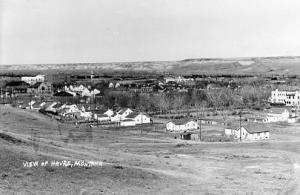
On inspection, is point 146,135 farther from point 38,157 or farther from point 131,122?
point 38,157

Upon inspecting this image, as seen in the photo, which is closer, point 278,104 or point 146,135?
point 146,135

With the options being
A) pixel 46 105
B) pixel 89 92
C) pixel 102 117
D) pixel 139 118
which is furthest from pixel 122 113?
pixel 89 92

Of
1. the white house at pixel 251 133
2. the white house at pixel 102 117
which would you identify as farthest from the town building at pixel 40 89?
the white house at pixel 251 133

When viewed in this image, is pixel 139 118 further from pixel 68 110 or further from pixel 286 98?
pixel 286 98

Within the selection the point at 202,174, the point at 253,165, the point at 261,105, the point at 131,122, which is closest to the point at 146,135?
the point at 131,122

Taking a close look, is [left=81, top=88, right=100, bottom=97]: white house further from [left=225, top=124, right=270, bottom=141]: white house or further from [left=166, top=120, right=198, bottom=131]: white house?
[left=225, top=124, right=270, bottom=141]: white house

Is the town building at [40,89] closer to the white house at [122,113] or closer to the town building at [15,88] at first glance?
the town building at [15,88]

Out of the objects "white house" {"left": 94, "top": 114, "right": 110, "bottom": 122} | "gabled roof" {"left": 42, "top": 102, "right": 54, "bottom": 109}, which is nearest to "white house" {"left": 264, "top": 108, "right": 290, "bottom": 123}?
"white house" {"left": 94, "top": 114, "right": 110, "bottom": 122}
